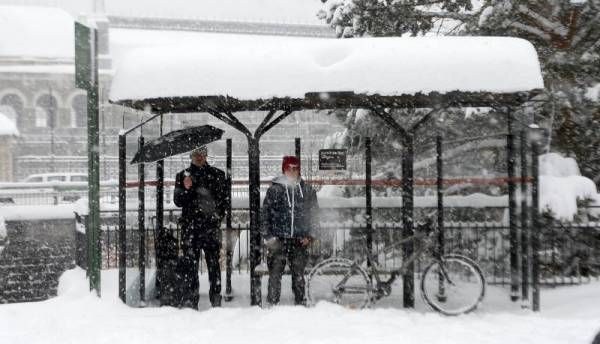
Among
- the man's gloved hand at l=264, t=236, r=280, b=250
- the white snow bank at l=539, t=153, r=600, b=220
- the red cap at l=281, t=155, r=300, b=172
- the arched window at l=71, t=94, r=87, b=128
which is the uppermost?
the arched window at l=71, t=94, r=87, b=128

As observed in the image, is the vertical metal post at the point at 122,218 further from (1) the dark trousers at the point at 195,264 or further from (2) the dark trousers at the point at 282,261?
(2) the dark trousers at the point at 282,261

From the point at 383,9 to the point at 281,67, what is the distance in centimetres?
614

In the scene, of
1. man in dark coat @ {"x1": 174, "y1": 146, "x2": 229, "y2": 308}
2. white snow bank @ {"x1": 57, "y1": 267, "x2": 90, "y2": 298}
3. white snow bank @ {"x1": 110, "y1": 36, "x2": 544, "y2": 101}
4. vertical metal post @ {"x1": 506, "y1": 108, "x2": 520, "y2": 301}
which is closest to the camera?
white snow bank @ {"x1": 110, "y1": 36, "x2": 544, "y2": 101}

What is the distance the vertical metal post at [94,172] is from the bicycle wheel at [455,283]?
170 inches

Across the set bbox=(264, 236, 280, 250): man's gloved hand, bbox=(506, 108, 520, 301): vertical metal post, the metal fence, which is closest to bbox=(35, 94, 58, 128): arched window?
the metal fence

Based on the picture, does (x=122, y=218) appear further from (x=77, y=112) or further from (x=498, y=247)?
(x=77, y=112)

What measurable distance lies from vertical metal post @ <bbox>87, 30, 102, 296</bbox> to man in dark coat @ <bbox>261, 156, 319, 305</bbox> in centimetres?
222

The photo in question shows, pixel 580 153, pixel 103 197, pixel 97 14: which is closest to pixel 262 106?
pixel 580 153

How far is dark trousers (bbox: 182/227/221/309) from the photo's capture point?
7.86 metres

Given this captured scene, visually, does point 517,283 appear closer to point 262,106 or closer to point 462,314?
point 462,314

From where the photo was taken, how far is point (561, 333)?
648 centimetres

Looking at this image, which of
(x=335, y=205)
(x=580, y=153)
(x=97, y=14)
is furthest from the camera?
(x=97, y=14)

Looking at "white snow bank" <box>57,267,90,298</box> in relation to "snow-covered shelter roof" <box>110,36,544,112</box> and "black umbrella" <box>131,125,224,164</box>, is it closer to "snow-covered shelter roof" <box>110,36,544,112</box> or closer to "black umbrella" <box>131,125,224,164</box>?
"black umbrella" <box>131,125,224,164</box>

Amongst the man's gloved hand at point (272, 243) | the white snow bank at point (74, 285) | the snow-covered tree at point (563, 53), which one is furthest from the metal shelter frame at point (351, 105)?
the snow-covered tree at point (563, 53)
